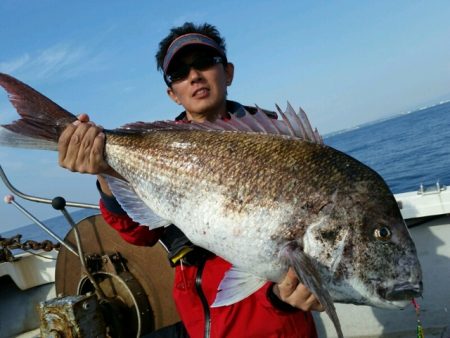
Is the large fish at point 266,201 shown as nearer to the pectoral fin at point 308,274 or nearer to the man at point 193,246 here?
the pectoral fin at point 308,274

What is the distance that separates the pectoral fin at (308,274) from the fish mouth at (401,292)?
294mm

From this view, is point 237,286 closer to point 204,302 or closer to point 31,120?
point 204,302

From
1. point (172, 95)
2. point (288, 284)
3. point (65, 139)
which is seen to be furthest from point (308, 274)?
point (172, 95)

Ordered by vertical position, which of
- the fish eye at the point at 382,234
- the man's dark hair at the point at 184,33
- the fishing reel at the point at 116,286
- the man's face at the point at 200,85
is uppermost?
the man's dark hair at the point at 184,33

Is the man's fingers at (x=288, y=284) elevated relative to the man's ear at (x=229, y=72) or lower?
lower

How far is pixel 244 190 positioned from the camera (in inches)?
88.4

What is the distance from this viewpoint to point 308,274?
1.94 meters

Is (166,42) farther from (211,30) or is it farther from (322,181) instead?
(322,181)

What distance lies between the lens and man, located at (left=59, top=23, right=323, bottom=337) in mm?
2613

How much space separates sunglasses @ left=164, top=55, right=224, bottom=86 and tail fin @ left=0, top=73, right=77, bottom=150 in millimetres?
958

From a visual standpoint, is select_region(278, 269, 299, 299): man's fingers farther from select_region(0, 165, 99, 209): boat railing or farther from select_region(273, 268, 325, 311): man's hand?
select_region(0, 165, 99, 209): boat railing

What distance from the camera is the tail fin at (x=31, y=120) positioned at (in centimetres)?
257

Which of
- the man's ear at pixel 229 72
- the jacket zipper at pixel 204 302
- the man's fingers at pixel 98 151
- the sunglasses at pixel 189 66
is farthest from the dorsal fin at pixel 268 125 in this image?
the man's ear at pixel 229 72

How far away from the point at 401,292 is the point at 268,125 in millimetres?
1187
